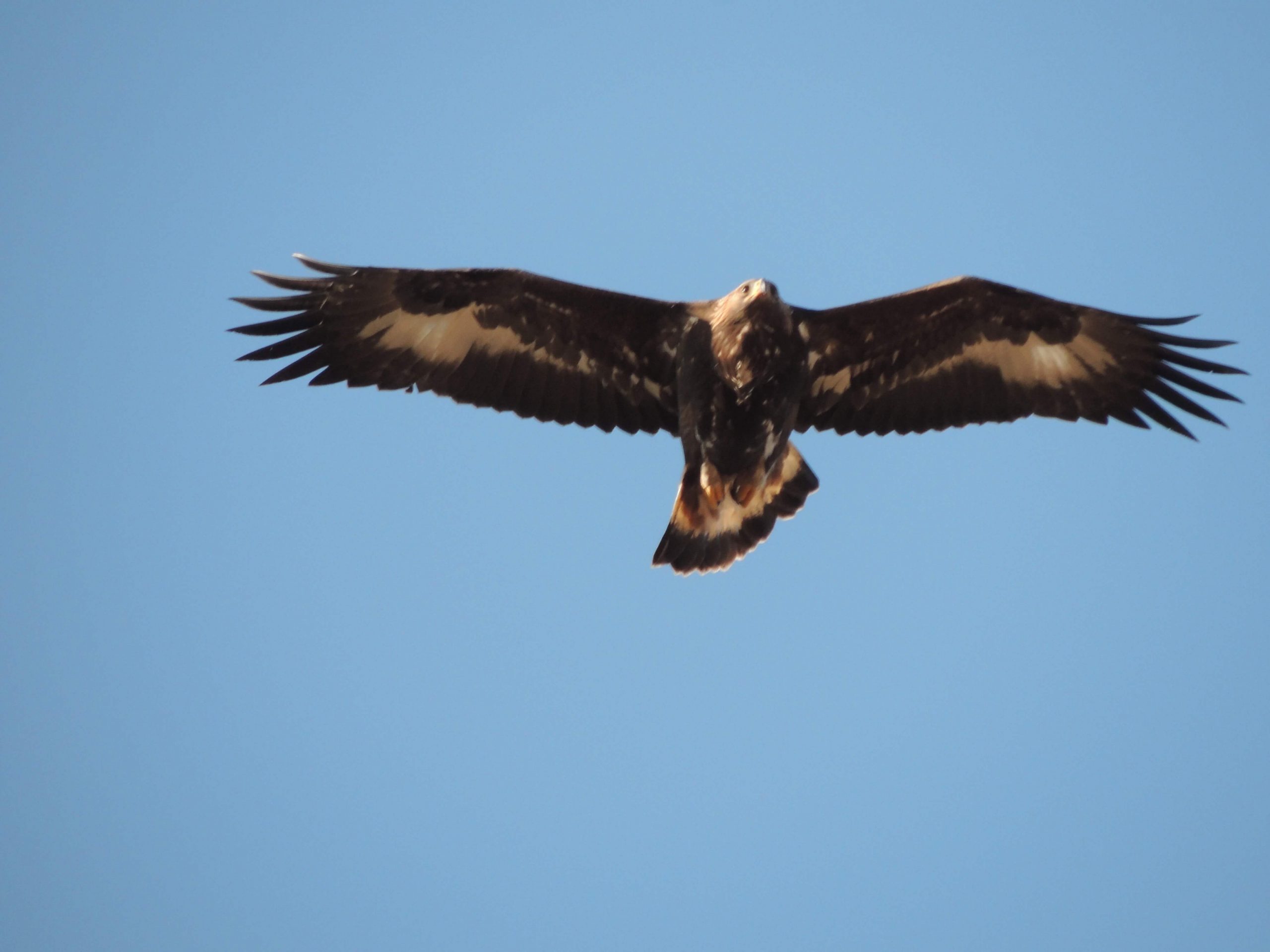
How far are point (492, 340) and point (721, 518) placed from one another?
1.95 m

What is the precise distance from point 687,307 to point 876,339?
1334 millimetres

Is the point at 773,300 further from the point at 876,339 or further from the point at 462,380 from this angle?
the point at 462,380

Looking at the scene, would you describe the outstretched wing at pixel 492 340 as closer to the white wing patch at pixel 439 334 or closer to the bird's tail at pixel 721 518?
the white wing patch at pixel 439 334

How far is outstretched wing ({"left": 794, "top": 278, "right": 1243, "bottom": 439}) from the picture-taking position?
332 inches

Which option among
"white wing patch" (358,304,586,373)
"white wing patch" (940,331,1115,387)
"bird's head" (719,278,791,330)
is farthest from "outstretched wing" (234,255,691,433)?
"white wing patch" (940,331,1115,387)

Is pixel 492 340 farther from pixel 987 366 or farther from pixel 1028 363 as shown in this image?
pixel 1028 363

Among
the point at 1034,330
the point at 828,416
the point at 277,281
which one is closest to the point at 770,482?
the point at 828,416

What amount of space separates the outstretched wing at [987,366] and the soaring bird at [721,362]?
0.01 m

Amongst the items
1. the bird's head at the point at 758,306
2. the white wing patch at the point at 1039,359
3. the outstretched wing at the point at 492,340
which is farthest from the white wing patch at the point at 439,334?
the white wing patch at the point at 1039,359

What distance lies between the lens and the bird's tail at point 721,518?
330 inches

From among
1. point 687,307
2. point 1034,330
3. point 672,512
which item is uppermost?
A: point 1034,330

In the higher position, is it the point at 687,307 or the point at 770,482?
the point at 687,307

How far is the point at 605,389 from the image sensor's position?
8.48 meters

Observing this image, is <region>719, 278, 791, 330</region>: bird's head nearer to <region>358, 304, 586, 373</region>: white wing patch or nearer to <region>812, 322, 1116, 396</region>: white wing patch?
<region>812, 322, 1116, 396</region>: white wing patch
